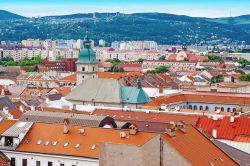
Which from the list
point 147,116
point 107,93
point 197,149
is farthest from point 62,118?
point 107,93

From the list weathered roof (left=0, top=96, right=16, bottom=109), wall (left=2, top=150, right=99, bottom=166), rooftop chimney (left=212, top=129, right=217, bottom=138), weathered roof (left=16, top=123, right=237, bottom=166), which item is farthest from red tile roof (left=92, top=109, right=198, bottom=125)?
wall (left=2, top=150, right=99, bottom=166)

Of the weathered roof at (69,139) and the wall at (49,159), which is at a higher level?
the weathered roof at (69,139)

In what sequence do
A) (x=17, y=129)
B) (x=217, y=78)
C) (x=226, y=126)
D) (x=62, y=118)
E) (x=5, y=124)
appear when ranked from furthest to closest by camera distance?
(x=217, y=78) → (x=226, y=126) → (x=62, y=118) → (x=5, y=124) → (x=17, y=129)

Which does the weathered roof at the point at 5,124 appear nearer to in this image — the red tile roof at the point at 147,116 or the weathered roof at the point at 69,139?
the weathered roof at the point at 69,139

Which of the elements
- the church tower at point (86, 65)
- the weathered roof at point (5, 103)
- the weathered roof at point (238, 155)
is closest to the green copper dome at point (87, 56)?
the church tower at point (86, 65)

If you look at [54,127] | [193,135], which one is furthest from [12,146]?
[193,135]

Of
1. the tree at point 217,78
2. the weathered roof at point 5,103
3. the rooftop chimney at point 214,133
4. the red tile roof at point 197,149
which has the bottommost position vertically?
the tree at point 217,78

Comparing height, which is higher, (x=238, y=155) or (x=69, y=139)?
(x=69, y=139)

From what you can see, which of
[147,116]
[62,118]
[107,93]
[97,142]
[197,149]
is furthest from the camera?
[107,93]

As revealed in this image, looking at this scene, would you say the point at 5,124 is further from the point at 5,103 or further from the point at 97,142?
the point at 5,103
